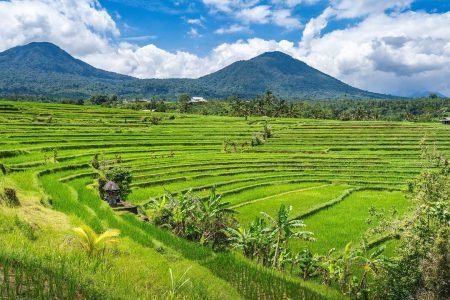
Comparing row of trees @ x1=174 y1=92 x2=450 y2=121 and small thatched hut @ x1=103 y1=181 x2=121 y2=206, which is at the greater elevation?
row of trees @ x1=174 y1=92 x2=450 y2=121

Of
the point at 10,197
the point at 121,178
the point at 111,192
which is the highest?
the point at 10,197

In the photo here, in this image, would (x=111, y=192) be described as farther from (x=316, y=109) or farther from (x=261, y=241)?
(x=316, y=109)

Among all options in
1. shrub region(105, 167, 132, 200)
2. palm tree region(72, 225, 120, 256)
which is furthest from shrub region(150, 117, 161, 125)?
palm tree region(72, 225, 120, 256)

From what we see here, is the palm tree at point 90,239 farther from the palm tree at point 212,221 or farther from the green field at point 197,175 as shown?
the palm tree at point 212,221

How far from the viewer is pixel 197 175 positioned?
3438 centimetres

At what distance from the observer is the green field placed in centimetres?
1070

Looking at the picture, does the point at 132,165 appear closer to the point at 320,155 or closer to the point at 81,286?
the point at 320,155

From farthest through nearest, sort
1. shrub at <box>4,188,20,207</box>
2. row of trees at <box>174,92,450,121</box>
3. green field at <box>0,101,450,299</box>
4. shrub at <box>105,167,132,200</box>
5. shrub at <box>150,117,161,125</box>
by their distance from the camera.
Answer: row of trees at <box>174,92,450,121</box>, shrub at <box>150,117,161,125</box>, shrub at <box>105,167,132,200</box>, shrub at <box>4,188,20,207</box>, green field at <box>0,101,450,299</box>

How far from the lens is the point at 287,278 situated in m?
11.0

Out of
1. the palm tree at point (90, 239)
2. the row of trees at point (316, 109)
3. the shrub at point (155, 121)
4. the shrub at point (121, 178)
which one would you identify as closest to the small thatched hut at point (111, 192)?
the shrub at point (121, 178)

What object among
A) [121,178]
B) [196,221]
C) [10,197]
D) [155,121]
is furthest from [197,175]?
[155,121]

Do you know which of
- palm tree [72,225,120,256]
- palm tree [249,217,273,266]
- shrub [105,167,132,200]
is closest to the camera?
palm tree [72,225,120,256]

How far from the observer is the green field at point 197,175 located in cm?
1070

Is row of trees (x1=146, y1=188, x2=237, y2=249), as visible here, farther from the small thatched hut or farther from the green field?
the small thatched hut
